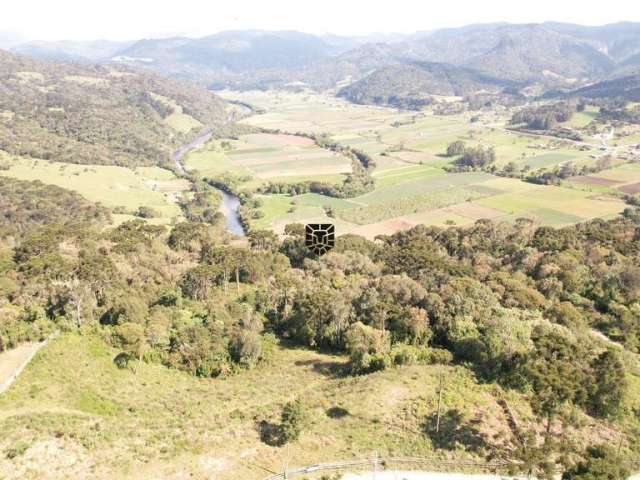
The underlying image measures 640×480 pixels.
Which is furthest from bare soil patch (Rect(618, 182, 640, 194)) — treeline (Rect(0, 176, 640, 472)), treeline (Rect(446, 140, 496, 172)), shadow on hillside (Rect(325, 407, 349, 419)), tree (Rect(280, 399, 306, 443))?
tree (Rect(280, 399, 306, 443))

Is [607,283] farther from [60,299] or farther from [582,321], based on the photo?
[60,299]

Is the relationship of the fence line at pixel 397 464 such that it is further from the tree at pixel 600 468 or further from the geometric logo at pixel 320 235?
the geometric logo at pixel 320 235

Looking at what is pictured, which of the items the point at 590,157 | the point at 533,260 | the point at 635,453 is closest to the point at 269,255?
the point at 533,260

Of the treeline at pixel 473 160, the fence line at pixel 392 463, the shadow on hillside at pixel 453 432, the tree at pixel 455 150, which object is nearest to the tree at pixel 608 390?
the shadow on hillside at pixel 453 432

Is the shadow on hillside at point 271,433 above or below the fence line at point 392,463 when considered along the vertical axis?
below

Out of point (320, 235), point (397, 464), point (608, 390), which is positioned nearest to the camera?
point (397, 464)

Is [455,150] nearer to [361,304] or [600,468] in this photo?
[361,304]

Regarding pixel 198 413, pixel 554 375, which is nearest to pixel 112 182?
pixel 198 413
